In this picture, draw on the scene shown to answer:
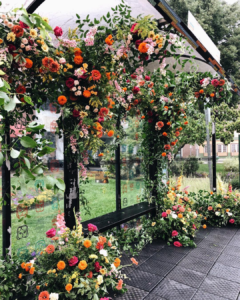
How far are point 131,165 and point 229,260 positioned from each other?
1.78 meters

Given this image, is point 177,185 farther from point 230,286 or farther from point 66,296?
point 66,296

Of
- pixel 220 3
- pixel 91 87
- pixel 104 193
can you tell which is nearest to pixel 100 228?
pixel 104 193

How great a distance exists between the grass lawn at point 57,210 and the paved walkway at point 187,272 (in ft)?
2.41

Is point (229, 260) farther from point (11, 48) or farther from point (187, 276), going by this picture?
point (11, 48)

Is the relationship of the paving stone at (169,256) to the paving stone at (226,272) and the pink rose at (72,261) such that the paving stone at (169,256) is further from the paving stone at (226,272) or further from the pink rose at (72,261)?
the pink rose at (72,261)

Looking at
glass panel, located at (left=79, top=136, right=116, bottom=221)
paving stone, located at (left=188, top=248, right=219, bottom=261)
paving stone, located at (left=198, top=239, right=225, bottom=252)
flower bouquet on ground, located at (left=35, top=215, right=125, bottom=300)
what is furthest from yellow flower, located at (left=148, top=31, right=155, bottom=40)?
paving stone, located at (left=198, top=239, right=225, bottom=252)

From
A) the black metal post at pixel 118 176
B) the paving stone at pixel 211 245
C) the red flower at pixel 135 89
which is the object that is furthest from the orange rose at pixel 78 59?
the paving stone at pixel 211 245

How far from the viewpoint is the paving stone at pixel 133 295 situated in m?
2.22

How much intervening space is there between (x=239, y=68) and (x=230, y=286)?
11012 mm

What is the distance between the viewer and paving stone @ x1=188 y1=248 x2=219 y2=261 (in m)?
3.05

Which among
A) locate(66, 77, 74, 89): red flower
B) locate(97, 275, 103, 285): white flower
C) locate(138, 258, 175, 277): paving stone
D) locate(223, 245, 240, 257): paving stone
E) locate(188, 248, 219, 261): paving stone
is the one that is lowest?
locate(188, 248, 219, 261): paving stone

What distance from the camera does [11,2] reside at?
1.96 meters

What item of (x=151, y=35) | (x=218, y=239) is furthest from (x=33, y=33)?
(x=218, y=239)

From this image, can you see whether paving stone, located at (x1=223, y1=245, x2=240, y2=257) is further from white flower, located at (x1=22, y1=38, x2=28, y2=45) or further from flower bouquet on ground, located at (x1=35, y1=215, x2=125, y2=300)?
white flower, located at (x1=22, y1=38, x2=28, y2=45)
